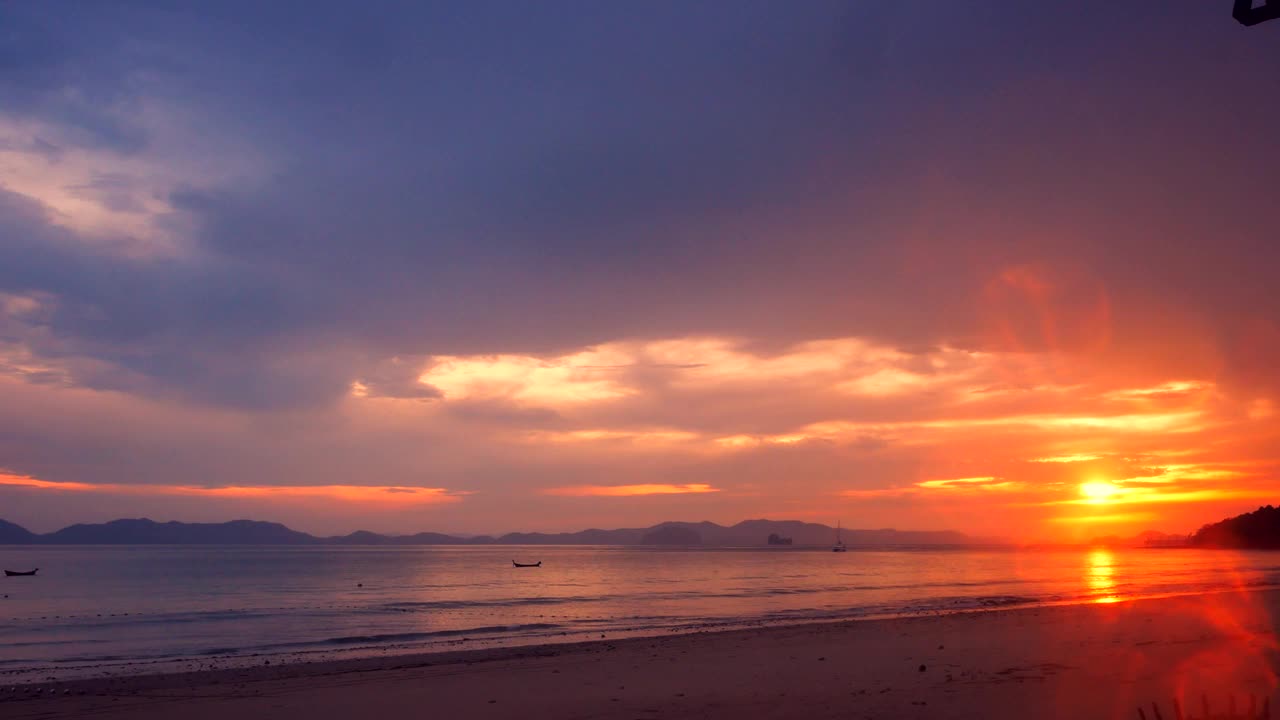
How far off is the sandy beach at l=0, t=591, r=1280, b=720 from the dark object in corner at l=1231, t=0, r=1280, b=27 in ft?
29.9

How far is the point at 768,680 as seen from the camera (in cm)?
1512

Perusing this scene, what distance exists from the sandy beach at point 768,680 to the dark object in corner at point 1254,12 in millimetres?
9126

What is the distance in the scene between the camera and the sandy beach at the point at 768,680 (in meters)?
12.2

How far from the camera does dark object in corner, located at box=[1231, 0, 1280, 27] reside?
14.5ft

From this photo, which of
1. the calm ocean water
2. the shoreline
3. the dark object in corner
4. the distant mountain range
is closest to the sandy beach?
the shoreline

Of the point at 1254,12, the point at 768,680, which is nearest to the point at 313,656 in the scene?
the point at 768,680

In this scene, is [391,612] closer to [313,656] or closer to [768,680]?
[313,656]

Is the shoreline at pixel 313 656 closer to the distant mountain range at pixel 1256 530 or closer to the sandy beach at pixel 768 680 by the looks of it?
the sandy beach at pixel 768 680

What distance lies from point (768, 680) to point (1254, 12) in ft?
42.7

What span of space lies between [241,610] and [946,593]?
3937 cm

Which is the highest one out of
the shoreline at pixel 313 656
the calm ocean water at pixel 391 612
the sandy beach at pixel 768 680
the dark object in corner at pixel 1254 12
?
the dark object in corner at pixel 1254 12

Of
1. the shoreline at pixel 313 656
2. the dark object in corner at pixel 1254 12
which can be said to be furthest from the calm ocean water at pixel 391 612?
the dark object in corner at pixel 1254 12

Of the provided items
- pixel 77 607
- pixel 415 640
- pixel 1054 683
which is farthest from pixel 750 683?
pixel 77 607

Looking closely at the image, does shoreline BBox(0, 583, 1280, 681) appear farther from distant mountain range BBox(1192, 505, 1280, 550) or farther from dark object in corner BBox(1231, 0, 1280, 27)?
distant mountain range BBox(1192, 505, 1280, 550)
